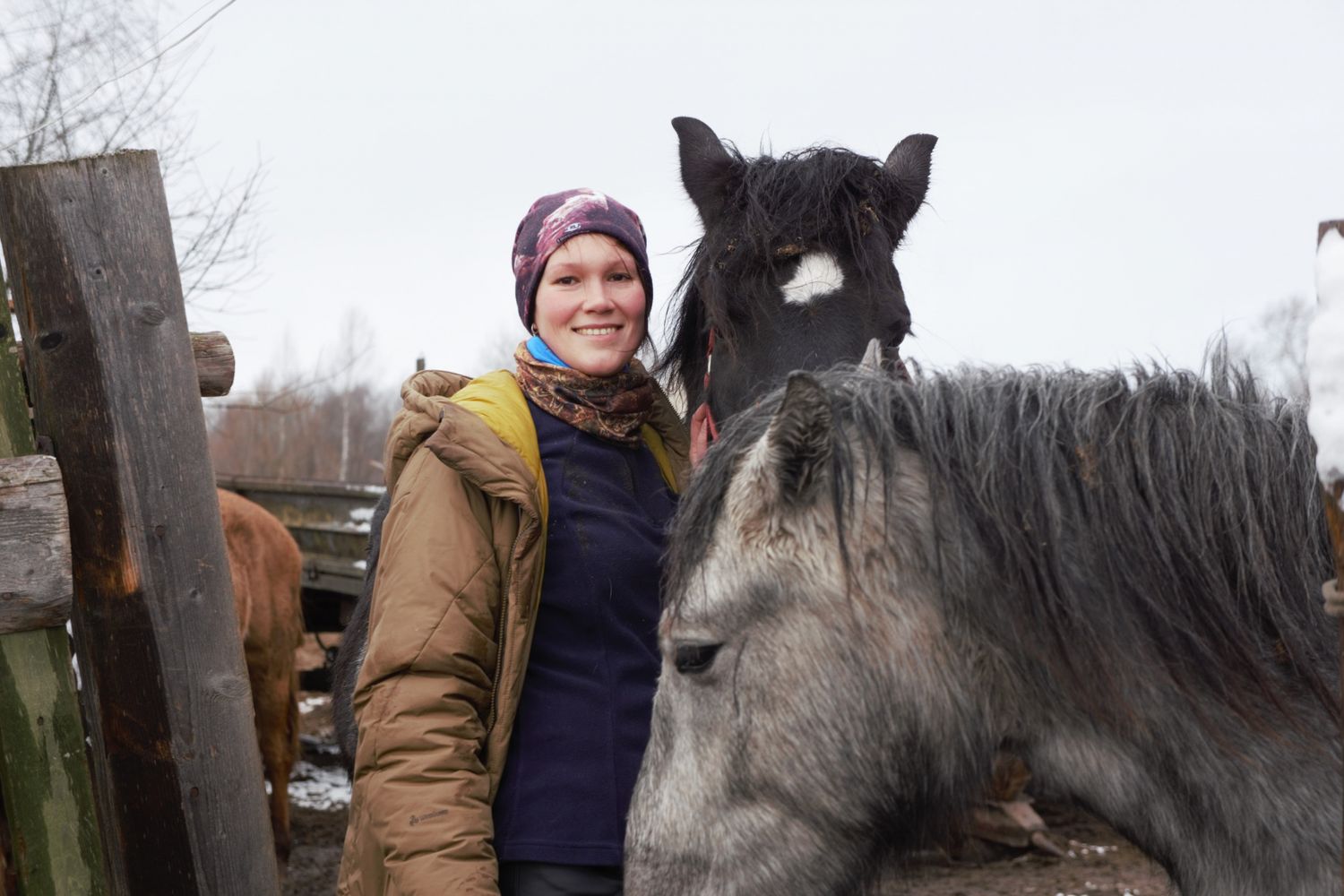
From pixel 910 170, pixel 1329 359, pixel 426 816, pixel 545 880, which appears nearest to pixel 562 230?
pixel 426 816

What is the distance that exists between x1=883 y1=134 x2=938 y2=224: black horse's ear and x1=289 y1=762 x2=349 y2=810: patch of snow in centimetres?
505

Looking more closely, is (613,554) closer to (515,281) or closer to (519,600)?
(519,600)

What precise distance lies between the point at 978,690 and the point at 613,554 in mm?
797

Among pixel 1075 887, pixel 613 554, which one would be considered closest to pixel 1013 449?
pixel 613 554

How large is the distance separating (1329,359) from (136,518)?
221cm

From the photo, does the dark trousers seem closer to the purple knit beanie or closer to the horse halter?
the horse halter

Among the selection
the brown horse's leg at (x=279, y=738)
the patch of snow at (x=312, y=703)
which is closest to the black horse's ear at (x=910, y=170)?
the brown horse's leg at (x=279, y=738)

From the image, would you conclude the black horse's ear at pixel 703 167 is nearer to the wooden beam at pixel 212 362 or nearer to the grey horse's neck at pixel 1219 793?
the wooden beam at pixel 212 362

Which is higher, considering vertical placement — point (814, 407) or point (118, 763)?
point (814, 407)

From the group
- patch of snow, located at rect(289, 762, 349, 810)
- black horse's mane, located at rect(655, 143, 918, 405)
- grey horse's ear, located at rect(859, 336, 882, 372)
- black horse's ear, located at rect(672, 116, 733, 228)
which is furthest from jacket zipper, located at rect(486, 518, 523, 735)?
patch of snow, located at rect(289, 762, 349, 810)

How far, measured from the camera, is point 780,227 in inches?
122

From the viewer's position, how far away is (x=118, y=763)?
2.46 meters

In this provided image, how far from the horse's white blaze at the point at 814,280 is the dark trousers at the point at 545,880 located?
1585 millimetres

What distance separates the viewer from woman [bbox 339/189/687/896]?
197 cm
